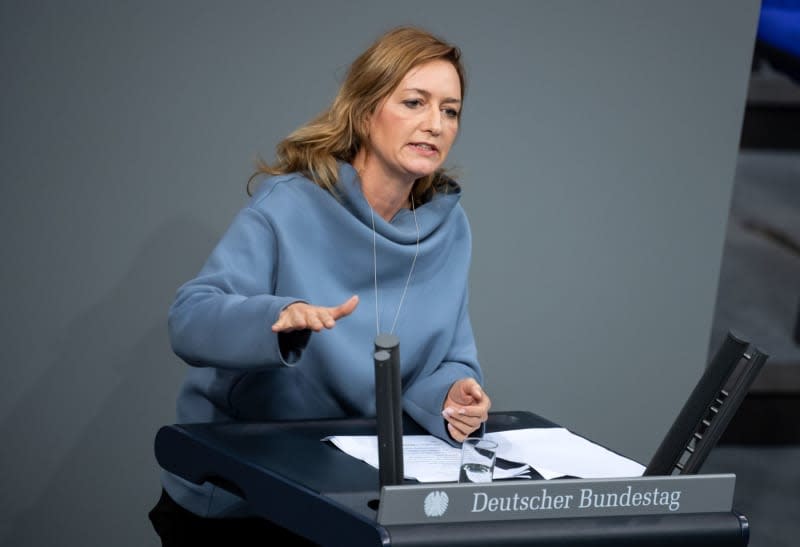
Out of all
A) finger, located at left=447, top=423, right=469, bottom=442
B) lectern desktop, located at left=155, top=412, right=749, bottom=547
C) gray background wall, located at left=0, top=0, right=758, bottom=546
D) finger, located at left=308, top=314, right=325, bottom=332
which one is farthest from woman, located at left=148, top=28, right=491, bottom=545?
gray background wall, located at left=0, top=0, right=758, bottom=546

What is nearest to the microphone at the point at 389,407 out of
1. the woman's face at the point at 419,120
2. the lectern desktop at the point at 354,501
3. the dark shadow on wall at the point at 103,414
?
the lectern desktop at the point at 354,501

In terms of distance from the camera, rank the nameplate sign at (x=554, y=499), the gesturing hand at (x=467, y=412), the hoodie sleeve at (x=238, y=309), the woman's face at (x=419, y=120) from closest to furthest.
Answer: the nameplate sign at (x=554, y=499)
the hoodie sleeve at (x=238, y=309)
the gesturing hand at (x=467, y=412)
the woman's face at (x=419, y=120)

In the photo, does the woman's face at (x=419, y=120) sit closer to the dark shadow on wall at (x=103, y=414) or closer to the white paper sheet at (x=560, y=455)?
the white paper sheet at (x=560, y=455)

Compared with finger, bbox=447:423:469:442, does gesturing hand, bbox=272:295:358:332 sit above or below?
above

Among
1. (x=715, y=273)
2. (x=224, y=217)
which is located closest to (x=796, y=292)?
(x=715, y=273)

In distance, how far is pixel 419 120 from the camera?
1939 millimetres

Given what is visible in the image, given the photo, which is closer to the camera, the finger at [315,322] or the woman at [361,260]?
the finger at [315,322]

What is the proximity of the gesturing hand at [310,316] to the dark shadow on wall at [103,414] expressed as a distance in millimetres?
1109

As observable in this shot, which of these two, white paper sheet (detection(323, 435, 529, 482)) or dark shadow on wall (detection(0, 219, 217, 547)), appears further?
dark shadow on wall (detection(0, 219, 217, 547))

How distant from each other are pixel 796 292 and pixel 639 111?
3.08 meters

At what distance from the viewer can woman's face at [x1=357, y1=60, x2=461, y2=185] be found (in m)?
1.94

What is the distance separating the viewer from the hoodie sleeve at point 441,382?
1.85 m

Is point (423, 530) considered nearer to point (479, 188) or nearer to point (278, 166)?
point (278, 166)

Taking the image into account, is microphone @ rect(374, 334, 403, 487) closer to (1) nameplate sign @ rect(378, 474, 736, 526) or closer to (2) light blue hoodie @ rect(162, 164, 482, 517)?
(1) nameplate sign @ rect(378, 474, 736, 526)
